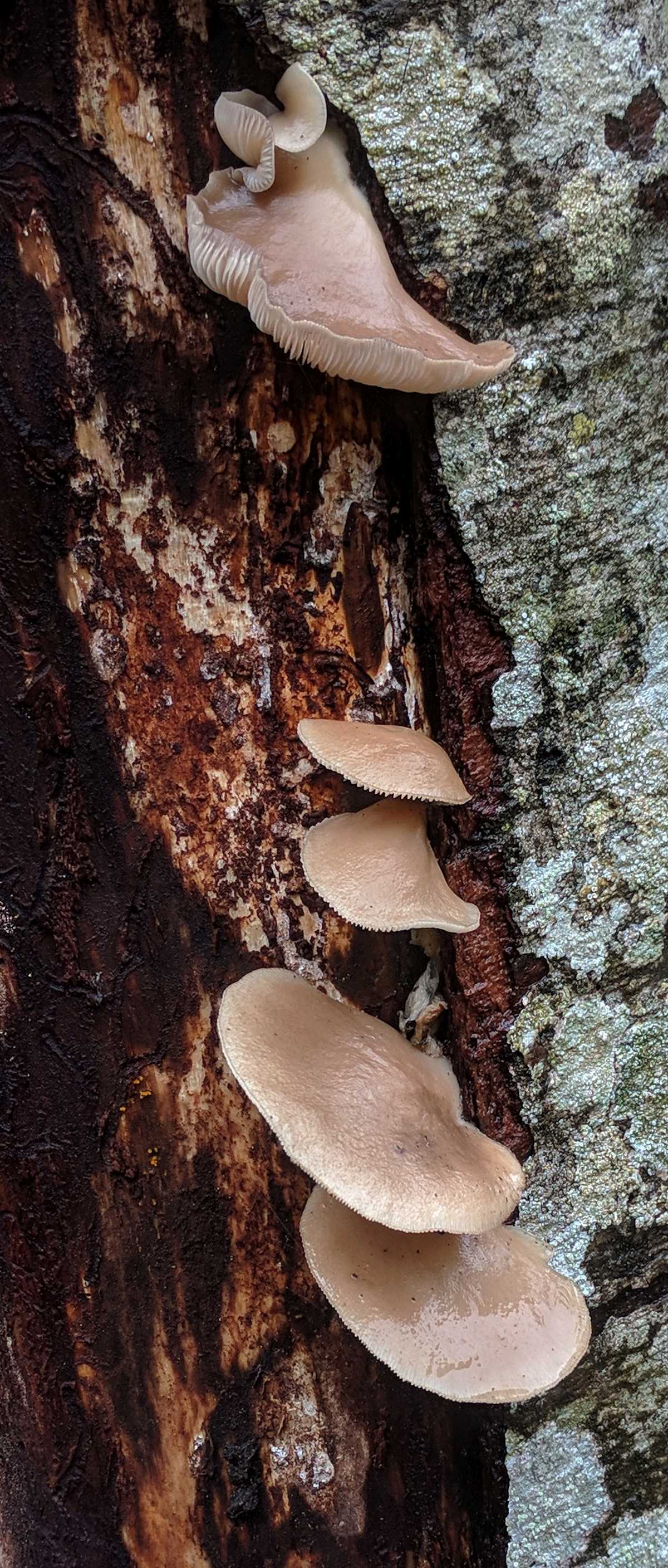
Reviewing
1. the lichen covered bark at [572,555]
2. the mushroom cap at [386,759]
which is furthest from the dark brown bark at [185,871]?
the mushroom cap at [386,759]

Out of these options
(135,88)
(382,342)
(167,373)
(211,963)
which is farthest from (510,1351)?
(135,88)

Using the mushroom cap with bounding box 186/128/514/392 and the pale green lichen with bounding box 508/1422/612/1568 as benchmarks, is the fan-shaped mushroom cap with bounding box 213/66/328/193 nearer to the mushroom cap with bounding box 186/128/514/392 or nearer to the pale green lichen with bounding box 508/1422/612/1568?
the mushroom cap with bounding box 186/128/514/392

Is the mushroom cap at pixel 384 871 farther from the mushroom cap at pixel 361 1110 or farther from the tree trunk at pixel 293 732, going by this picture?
the mushroom cap at pixel 361 1110

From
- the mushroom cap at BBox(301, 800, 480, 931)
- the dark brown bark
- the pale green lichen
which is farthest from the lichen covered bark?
the mushroom cap at BBox(301, 800, 480, 931)

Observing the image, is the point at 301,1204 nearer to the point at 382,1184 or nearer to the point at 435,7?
the point at 382,1184

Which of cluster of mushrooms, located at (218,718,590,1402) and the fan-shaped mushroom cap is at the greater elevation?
the fan-shaped mushroom cap

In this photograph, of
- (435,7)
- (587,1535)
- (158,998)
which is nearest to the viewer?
(435,7)
